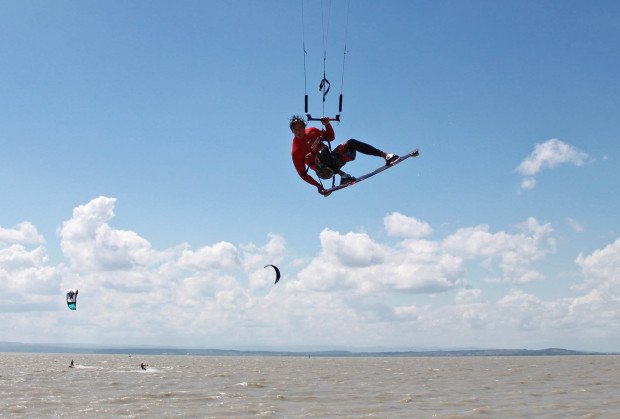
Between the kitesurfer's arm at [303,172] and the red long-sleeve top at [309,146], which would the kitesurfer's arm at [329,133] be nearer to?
the red long-sleeve top at [309,146]

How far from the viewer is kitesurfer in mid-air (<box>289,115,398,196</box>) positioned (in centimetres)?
1689

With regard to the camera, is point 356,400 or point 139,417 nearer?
point 139,417

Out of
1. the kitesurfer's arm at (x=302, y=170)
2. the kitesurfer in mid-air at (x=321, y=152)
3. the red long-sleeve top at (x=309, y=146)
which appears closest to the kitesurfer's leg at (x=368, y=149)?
the kitesurfer in mid-air at (x=321, y=152)

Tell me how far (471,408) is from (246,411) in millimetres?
7361

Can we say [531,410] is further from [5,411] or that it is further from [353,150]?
[5,411]

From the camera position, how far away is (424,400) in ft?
75.3

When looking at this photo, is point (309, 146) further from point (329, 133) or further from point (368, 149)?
point (368, 149)

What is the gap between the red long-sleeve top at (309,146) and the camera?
16.9 meters

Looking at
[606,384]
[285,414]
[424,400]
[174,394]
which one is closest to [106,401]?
[174,394]

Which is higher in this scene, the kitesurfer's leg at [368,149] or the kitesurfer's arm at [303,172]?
the kitesurfer's leg at [368,149]

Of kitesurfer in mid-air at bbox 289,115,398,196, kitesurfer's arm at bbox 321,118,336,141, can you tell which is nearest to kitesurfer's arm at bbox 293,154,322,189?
kitesurfer in mid-air at bbox 289,115,398,196

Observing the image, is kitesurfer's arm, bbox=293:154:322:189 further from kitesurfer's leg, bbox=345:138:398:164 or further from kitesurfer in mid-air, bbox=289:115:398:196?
kitesurfer's leg, bbox=345:138:398:164

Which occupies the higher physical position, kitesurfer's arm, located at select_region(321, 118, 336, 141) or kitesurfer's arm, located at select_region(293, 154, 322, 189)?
kitesurfer's arm, located at select_region(321, 118, 336, 141)

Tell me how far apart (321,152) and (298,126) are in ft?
3.43
